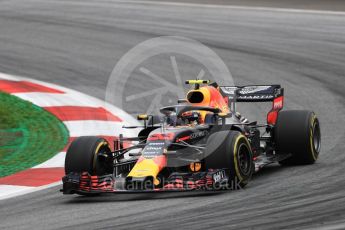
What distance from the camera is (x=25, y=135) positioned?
1427 cm

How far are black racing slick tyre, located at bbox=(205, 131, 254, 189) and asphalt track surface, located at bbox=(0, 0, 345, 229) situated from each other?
0.50 feet

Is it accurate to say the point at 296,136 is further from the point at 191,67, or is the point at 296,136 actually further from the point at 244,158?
the point at 191,67

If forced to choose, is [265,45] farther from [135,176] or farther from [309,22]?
[135,176]

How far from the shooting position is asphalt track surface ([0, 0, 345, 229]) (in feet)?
30.8

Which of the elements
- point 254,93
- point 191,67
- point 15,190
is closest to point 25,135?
point 15,190

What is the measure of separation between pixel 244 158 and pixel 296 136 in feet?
4.48

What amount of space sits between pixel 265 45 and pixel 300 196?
35.5ft

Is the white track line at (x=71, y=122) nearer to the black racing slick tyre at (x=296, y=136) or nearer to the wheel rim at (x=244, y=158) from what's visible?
the wheel rim at (x=244, y=158)

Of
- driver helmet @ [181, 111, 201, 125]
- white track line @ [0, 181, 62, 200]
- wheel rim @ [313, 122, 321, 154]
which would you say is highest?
driver helmet @ [181, 111, 201, 125]

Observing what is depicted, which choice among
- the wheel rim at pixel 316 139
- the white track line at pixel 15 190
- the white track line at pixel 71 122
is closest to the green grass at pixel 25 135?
the white track line at pixel 71 122

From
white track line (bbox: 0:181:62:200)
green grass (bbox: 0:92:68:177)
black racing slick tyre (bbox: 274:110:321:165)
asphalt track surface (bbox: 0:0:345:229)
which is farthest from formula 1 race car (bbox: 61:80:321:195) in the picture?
green grass (bbox: 0:92:68:177)

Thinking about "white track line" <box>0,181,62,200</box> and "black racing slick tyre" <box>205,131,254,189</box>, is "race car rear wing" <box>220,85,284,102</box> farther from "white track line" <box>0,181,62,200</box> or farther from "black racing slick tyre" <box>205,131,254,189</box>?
"white track line" <box>0,181,62,200</box>

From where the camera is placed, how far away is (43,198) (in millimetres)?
11023

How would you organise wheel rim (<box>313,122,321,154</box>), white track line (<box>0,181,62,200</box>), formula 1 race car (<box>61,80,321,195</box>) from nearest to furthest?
formula 1 race car (<box>61,80,321,195</box>), white track line (<box>0,181,62,200</box>), wheel rim (<box>313,122,321,154</box>)
